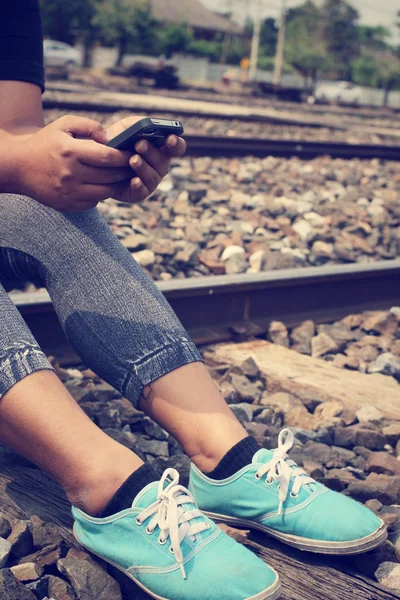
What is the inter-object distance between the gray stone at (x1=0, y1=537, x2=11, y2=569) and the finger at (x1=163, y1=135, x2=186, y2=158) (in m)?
1.00

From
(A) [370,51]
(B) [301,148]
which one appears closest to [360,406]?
(B) [301,148]

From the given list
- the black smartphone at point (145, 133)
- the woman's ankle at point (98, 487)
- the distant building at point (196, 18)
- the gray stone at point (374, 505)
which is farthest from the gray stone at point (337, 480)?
the distant building at point (196, 18)

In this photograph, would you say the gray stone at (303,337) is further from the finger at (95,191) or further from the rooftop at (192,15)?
the rooftop at (192,15)

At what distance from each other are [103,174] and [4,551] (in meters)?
0.90

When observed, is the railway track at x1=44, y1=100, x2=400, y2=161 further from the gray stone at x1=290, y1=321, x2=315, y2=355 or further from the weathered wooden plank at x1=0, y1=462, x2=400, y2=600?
the weathered wooden plank at x1=0, y1=462, x2=400, y2=600

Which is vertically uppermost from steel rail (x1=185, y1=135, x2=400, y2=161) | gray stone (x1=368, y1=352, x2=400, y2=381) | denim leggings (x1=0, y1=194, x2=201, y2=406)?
denim leggings (x1=0, y1=194, x2=201, y2=406)

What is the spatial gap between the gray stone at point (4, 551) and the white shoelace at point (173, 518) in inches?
12.0

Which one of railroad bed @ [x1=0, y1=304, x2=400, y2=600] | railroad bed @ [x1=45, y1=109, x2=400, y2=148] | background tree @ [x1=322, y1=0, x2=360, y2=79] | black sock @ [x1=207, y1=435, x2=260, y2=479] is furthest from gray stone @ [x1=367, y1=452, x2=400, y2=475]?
background tree @ [x1=322, y1=0, x2=360, y2=79]

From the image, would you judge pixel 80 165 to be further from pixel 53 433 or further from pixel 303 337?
pixel 303 337

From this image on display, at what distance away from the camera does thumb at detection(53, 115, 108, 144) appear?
5.95 feet

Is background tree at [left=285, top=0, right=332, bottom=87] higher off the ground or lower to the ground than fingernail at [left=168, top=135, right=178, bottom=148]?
higher

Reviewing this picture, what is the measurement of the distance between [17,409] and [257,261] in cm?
290

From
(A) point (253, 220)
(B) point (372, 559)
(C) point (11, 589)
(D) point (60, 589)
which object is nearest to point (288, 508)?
(B) point (372, 559)

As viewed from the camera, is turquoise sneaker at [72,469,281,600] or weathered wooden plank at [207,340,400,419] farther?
weathered wooden plank at [207,340,400,419]
